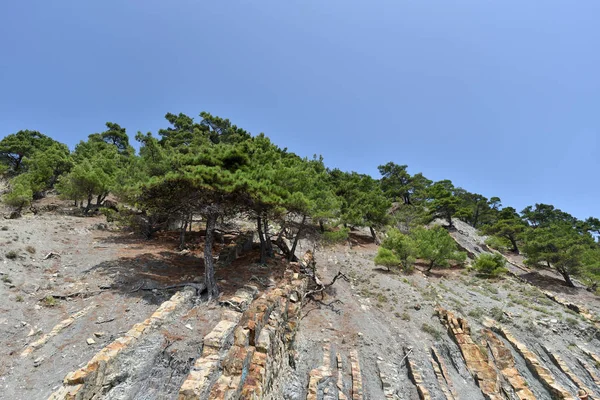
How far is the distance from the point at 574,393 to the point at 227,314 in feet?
43.4

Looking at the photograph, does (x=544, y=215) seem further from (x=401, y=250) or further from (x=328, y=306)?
(x=328, y=306)

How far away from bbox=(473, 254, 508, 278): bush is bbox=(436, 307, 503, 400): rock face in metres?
12.7

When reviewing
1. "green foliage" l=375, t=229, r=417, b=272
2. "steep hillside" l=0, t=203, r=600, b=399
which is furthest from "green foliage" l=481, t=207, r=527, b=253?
"green foliage" l=375, t=229, r=417, b=272

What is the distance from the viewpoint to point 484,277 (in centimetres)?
2250

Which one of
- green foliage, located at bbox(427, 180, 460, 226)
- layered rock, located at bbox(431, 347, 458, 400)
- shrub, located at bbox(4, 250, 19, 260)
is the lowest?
layered rock, located at bbox(431, 347, 458, 400)

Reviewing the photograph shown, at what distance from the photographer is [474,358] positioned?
34.6ft

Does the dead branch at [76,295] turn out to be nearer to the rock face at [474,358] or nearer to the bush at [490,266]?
the rock face at [474,358]

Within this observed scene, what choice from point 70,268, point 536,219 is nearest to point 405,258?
point 70,268

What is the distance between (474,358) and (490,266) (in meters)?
15.3

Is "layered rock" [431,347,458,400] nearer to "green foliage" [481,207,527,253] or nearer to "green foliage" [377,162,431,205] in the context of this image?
"green foliage" [481,207,527,253]

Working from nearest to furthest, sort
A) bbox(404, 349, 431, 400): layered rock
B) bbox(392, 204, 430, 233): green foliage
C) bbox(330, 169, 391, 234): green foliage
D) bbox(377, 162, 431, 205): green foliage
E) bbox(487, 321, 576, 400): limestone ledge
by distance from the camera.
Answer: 1. bbox(404, 349, 431, 400): layered rock
2. bbox(487, 321, 576, 400): limestone ledge
3. bbox(330, 169, 391, 234): green foliage
4. bbox(392, 204, 430, 233): green foliage
5. bbox(377, 162, 431, 205): green foliage

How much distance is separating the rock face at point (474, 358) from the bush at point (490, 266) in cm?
1271

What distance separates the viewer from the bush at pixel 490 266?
22281 mm

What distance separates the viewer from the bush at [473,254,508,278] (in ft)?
73.1
